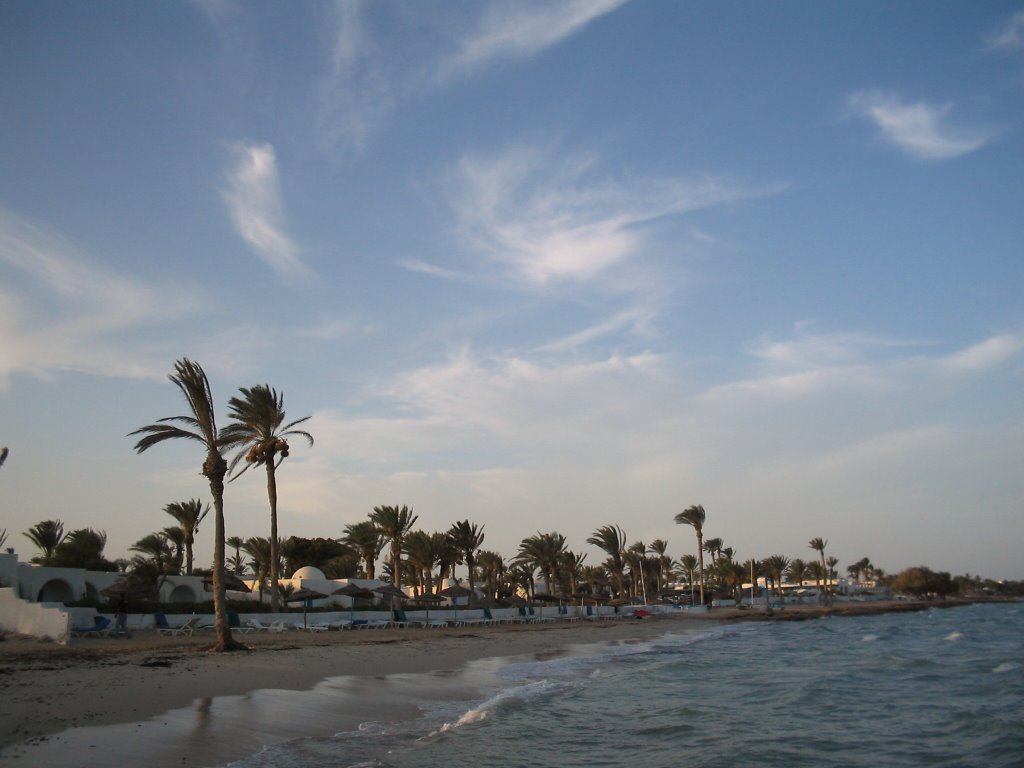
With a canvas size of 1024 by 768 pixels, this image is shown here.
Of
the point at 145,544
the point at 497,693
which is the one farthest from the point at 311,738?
the point at 145,544

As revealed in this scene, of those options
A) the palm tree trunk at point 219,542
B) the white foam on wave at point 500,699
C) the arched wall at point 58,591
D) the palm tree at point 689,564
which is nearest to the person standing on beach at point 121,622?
the palm tree trunk at point 219,542

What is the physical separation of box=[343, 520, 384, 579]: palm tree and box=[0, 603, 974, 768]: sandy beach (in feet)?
112

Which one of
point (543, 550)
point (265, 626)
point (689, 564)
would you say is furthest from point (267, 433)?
point (689, 564)

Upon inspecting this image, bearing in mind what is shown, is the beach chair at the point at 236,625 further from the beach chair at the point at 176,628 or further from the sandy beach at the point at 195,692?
the sandy beach at the point at 195,692

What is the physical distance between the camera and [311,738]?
11055mm

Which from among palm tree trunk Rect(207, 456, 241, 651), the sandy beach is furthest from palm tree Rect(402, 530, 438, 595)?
palm tree trunk Rect(207, 456, 241, 651)

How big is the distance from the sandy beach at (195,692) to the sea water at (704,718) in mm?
845

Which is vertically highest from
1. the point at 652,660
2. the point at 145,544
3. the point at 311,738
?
the point at 145,544

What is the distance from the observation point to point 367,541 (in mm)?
62531

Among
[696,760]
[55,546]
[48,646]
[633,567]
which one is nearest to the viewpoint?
[696,760]

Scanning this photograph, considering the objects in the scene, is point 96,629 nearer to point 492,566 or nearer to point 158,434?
point 158,434

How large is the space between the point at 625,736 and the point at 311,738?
5670 millimetres

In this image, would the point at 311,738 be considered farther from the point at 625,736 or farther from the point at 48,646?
the point at 48,646

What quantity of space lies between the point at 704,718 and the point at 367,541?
49663mm
